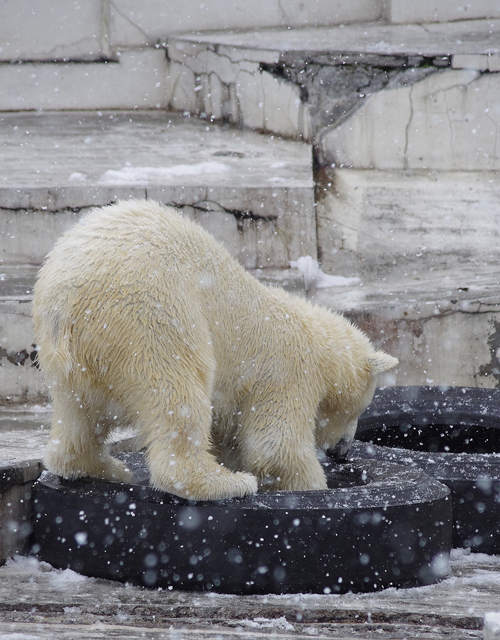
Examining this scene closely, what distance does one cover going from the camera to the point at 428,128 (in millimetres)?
5754

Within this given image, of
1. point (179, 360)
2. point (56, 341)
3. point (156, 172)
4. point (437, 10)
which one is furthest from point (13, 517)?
point (437, 10)

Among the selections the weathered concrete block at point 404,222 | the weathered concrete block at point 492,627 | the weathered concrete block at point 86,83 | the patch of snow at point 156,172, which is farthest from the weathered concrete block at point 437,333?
the weathered concrete block at point 86,83

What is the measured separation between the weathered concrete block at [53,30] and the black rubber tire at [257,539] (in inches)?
214

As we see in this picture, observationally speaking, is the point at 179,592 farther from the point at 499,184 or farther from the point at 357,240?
the point at 499,184

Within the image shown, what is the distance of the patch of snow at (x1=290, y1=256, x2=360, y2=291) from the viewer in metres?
4.88

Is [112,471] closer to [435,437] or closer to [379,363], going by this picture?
[379,363]

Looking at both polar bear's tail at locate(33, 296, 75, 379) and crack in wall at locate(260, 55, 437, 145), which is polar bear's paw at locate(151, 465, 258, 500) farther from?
crack in wall at locate(260, 55, 437, 145)

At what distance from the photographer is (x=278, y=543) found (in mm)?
2207

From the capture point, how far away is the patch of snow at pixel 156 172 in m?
4.86

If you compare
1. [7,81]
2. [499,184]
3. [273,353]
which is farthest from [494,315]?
[7,81]

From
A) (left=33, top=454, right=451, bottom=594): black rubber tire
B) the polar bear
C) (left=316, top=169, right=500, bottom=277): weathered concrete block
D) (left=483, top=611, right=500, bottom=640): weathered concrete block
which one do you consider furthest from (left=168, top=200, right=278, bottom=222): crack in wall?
(left=483, top=611, right=500, bottom=640): weathered concrete block

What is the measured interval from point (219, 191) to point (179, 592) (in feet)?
9.71

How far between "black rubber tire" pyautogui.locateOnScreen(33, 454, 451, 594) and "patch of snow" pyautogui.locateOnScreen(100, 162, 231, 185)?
9.32 feet

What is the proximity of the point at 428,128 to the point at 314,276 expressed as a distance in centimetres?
170
